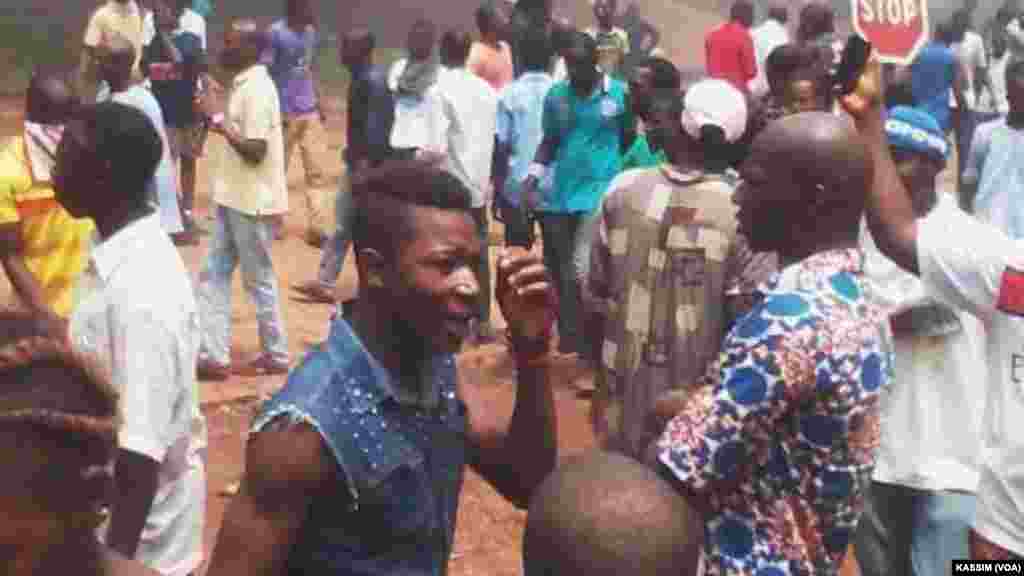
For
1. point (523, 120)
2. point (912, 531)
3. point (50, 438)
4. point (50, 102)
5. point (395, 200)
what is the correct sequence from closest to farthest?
point (50, 438), point (395, 200), point (912, 531), point (50, 102), point (523, 120)

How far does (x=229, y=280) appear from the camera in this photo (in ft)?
28.0

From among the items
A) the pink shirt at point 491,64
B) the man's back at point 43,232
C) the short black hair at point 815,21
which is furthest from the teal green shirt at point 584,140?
the man's back at point 43,232

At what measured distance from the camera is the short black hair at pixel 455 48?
9.18 m

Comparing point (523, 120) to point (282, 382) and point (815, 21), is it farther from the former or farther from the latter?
point (282, 382)

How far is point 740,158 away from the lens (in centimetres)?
549

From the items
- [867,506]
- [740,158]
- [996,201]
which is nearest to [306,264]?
[996,201]

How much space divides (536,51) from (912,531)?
505 cm

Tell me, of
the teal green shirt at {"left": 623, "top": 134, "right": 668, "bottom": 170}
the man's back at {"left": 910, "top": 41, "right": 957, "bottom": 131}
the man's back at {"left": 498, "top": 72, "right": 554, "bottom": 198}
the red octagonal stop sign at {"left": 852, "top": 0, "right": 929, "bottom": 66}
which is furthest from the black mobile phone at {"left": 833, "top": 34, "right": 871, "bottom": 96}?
the man's back at {"left": 910, "top": 41, "right": 957, "bottom": 131}

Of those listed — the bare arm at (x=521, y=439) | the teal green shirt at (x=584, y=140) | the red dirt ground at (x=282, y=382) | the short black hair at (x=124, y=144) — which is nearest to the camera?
the bare arm at (x=521, y=439)

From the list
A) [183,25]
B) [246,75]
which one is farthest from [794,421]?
[183,25]

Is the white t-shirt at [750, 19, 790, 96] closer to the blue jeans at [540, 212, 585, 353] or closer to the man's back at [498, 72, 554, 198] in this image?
the man's back at [498, 72, 554, 198]

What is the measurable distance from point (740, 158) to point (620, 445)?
1.14m

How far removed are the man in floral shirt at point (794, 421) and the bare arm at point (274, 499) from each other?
838mm

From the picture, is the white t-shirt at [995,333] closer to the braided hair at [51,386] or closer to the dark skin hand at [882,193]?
the dark skin hand at [882,193]
